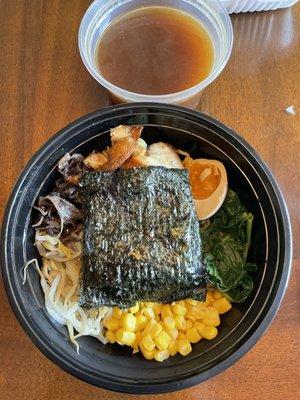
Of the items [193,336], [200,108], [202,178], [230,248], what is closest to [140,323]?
[193,336]

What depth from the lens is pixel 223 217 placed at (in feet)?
4.27

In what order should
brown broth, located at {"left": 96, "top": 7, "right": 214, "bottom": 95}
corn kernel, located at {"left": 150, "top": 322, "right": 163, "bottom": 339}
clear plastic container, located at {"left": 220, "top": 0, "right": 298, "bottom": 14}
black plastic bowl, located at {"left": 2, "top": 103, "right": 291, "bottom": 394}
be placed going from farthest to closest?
clear plastic container, located at {"left": 220, "top": 0, "right": 298, "bottom": 14} < brown broth, located at {"left": 96, "top": 7, "right": 214, "bottom": 95} < corn kernel, located at {"left": 150, "top": 322, "right": 163, "bottom": 339} < black plastic bowl, located at {"left": 2, "top": 103, "right": 291, "bottom": 394}

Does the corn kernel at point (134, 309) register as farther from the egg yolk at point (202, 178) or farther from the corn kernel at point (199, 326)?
the egg yolk at point (202, 178)

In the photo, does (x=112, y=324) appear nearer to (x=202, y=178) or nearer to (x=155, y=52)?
(x=202, y=178)

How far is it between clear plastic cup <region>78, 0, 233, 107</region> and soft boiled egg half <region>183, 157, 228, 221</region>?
169 mm

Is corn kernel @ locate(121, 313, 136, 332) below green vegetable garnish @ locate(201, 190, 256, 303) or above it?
below

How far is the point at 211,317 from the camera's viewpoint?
4.00ft

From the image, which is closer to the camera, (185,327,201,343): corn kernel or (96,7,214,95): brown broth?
(185,327,201,343): corn kernel

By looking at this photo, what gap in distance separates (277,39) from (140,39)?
43cm

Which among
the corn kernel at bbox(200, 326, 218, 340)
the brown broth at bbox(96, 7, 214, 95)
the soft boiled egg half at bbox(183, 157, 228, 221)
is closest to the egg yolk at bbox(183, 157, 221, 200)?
the soft boiled egg half at bbox(183, 157, 228, 221)

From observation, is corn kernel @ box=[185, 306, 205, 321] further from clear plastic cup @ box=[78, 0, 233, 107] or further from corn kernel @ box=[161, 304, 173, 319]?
clear plastic cup @ box=[78, 0, 233, 107]

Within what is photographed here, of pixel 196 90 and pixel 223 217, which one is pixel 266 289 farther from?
pixel 196 90

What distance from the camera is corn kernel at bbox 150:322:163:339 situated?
122cm

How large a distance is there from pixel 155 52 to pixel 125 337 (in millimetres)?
738
